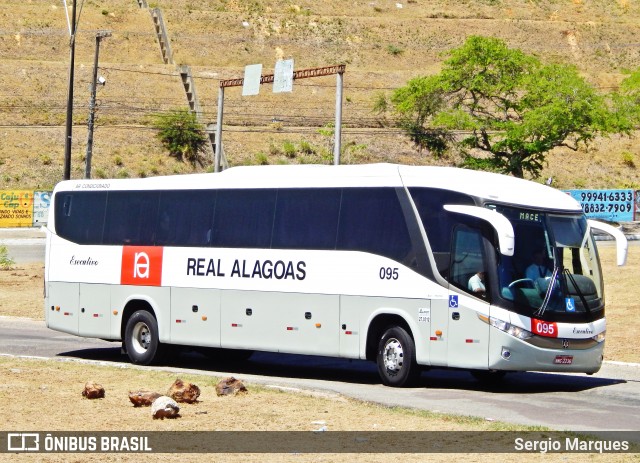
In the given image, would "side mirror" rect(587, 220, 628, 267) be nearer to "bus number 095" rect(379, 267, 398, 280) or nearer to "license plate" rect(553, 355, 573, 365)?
"license plate" rect(553, 355, 573, 365)

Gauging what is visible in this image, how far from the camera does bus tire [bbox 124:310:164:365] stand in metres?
21.3

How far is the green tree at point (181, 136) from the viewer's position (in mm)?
86375

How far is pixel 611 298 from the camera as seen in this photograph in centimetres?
3155

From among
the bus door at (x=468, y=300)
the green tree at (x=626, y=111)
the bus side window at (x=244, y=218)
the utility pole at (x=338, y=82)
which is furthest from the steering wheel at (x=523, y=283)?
the green tree at (x=626, y=111)

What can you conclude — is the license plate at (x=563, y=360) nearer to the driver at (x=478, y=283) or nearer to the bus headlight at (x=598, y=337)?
the bus headlight at (x=598, y=337)

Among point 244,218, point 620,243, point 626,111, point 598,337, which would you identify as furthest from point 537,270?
point 626,111

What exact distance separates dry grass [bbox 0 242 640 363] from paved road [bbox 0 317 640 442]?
2966mm

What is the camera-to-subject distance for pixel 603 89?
110 meters

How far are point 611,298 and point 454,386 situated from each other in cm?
1450

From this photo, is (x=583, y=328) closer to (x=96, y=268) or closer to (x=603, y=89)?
(x=96, y=268)

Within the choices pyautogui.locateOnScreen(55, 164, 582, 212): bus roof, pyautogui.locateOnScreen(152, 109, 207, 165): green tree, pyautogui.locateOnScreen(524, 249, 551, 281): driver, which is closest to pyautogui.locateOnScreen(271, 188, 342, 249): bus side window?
A: pyautogui.locateOnScreen(55, 164, 582, 212): bus roof

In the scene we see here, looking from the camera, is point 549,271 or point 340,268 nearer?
point 549,271

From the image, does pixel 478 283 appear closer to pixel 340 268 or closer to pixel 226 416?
pixel 340 268

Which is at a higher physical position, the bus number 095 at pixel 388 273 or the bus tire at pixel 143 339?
the bus number 095 at pixel 388 273
